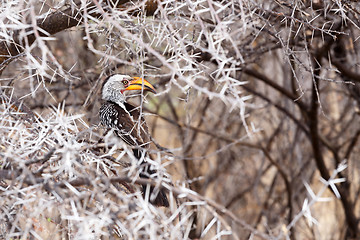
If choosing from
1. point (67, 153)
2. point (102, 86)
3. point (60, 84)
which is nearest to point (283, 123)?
point (60, 84)

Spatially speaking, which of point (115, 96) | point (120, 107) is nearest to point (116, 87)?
point (115, 96)

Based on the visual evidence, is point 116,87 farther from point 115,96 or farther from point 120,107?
point 120,107

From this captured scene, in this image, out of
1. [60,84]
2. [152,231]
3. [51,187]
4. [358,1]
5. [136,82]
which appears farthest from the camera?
[60,84]

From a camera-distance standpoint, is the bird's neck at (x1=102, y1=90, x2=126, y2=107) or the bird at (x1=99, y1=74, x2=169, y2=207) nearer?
the bird at (x1=99, y1=74, x2=169, y2=207)

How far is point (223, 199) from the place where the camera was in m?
7.00

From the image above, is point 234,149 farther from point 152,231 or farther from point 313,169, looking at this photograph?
point 152,231

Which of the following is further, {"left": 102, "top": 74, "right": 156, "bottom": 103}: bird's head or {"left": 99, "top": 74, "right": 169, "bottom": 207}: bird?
{"left": 102, "top": 74, "right": 156, "bottom": 103}: bird's head

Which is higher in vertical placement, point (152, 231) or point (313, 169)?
point (152, 231)

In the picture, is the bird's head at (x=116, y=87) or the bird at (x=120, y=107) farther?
A: the bird's head at (x=116, y=87)

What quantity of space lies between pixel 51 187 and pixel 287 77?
4.99m

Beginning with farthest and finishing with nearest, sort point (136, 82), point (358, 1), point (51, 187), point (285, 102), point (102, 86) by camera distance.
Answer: point (285, 102) < point (102, 86) < point (136, 82) < point (358, 1) < point (51, 187)

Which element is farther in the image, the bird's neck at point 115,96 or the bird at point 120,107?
the bird's neck at point 115,96

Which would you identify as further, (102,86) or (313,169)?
(313,169)

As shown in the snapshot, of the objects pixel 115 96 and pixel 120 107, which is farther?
pixel 115 96
